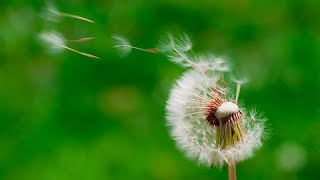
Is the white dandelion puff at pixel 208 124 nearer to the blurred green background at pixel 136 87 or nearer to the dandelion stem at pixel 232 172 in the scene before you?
the dandelion stem at pixel 232 172

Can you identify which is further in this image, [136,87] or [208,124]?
[136,87]

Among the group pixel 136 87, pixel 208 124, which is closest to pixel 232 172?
pixel 208 124

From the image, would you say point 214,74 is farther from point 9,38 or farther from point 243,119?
point 9,38

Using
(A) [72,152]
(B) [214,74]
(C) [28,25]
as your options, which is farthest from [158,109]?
(B) [214,74]

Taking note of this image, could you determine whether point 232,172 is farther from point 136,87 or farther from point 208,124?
point 136,87

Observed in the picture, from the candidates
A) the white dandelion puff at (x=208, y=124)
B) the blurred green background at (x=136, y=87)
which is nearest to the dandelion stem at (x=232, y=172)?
the white dandelion puff at (x=208, y=124)

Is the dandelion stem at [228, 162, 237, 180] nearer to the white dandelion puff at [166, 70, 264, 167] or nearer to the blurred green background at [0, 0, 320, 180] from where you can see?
the white dandelion puff at [166, 70, 264, 167]

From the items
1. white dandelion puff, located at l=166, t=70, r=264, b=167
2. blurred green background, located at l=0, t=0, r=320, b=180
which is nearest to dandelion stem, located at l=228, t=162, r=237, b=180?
white dandelion puff, located at l=166, t=70, r=264, b=167
